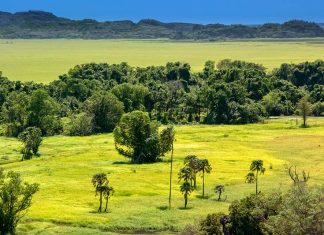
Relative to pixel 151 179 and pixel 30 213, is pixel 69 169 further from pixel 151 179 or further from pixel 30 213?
pixel 30 213

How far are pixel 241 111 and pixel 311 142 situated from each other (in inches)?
1362

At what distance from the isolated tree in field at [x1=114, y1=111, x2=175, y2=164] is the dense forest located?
2932 cm

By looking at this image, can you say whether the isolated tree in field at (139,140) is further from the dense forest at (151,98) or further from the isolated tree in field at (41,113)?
the isolated tree in field at (41,113)

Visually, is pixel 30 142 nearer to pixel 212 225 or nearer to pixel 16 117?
pixel 16 117

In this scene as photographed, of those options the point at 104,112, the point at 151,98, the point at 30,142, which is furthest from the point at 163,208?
the point at 151,98

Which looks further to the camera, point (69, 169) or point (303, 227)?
point (69, 169)

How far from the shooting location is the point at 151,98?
14650 cm

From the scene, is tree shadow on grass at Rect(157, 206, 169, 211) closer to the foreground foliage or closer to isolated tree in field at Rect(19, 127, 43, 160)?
the foreground foliage

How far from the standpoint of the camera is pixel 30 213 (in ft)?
198

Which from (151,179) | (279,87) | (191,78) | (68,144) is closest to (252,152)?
(151,179)

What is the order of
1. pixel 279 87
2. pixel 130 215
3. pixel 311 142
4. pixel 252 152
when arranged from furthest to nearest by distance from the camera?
pixel 279 87 → pixel 311 142 → pixel 252 152 → pixel 130 215

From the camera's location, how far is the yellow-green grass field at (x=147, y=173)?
191 feet

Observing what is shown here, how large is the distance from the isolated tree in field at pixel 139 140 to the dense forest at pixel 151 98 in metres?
29.3

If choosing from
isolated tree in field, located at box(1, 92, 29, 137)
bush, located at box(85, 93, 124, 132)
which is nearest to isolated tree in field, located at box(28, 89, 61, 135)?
isolated tree in field, located at box(1, 92, 29, 137)
